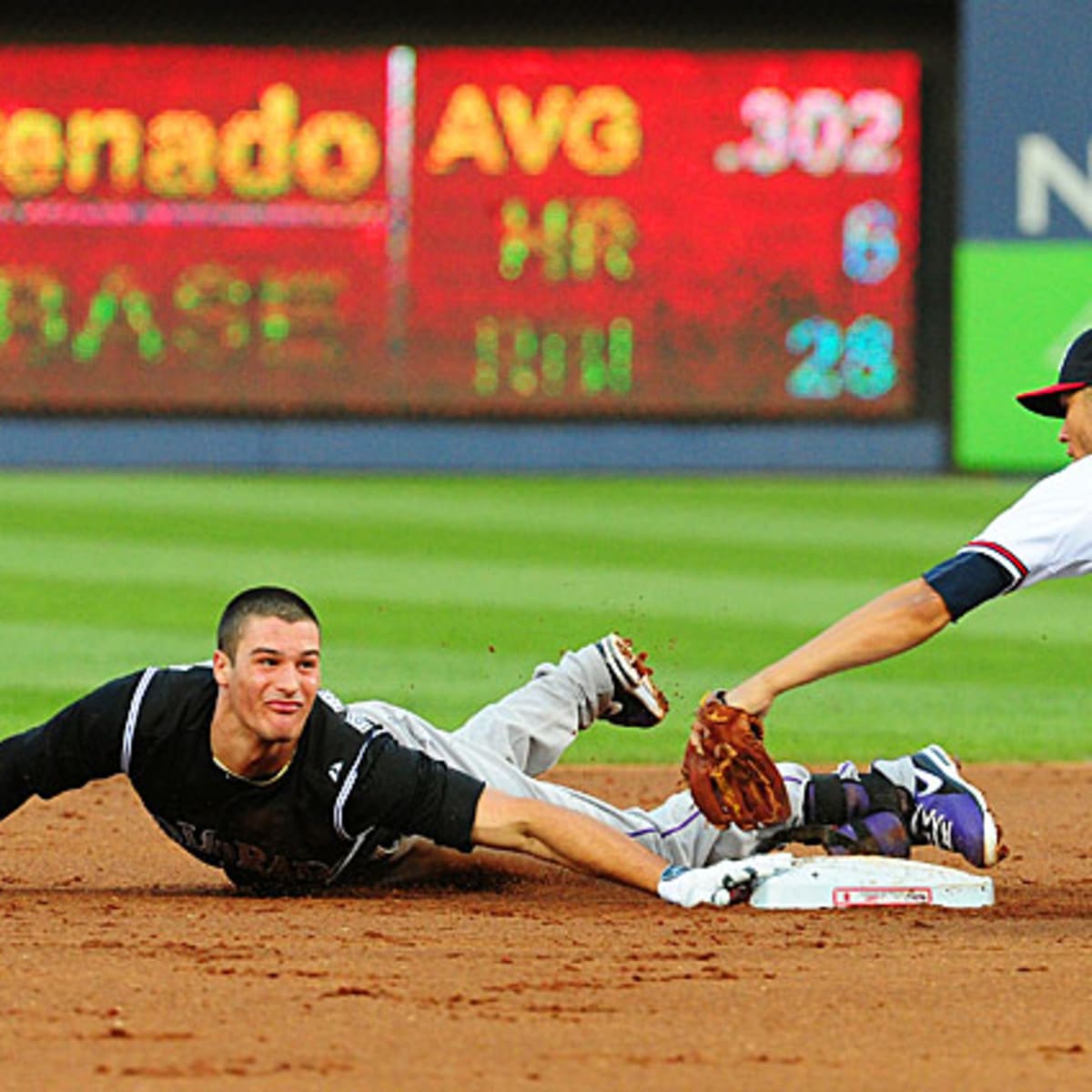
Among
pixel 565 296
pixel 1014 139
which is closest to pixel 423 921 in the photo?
pixel 565 296

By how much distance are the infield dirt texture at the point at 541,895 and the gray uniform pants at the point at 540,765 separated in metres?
0.20

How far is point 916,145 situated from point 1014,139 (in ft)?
3.20

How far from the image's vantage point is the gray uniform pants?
237 inches

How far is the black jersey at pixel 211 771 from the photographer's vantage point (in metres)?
5.45

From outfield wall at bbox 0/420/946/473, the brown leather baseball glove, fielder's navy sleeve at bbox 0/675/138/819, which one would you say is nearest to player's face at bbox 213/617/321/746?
fielder's navy sleeve at bbox 0/675/138/819

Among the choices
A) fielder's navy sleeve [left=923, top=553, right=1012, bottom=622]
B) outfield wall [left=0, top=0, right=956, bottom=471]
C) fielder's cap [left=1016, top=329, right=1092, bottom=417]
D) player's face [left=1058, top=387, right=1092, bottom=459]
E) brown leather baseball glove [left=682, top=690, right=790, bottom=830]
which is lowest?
brown leather baseball glove [left=682, top=690, right=790, bottom=830]

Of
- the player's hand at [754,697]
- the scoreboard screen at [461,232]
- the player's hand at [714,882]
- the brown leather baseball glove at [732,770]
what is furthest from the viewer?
the scoreboard screen at [461,232]

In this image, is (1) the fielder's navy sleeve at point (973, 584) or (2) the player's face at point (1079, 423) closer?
(1) the fielder's navy sleeve at point (973, 584)

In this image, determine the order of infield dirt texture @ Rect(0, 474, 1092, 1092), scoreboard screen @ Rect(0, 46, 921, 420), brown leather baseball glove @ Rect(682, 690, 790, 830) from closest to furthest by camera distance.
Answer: infield dirt texture @ Rect(0, 474, 1092, 1092), brown leather baseball glove @ Rect(682, 690, 790, 830), scoreboard screen @ Rect(0, 46, 921, 420)

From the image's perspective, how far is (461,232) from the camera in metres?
21.7

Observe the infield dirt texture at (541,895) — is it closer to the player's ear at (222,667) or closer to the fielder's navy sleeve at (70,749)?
the fielder's navy sleeve at (70,749)

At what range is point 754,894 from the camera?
572 centimetres

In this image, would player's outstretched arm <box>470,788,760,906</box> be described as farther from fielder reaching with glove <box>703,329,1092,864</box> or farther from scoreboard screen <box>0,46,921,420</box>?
scoreboard screen <box>0,46,921,420</box>

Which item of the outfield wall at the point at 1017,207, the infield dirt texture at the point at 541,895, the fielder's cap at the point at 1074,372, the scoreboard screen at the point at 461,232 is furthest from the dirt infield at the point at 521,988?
the outfield wall at the point at 1017,207
